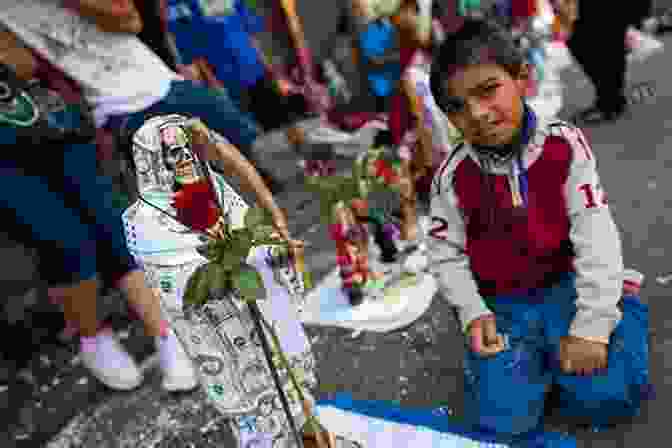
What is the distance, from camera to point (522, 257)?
1751 millimetres

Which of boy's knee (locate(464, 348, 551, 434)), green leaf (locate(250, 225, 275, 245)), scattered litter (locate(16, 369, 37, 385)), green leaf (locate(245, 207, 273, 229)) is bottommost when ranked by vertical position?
scattered litter (locate(16, 369, 37, 385))

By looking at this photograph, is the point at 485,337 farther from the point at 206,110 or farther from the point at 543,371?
the point at 206,110

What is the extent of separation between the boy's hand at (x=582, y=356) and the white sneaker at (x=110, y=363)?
1647 mm

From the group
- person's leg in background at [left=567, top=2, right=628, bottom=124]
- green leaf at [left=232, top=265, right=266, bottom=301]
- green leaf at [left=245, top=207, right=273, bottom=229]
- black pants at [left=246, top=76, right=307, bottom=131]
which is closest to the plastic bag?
person's leg in background at [left=567, top=2, right=628, bottom=124]

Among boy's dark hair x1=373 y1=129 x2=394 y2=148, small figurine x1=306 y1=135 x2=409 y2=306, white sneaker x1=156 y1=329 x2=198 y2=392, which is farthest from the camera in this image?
boy's dark hair x1=373 y1=129 x2=394 y2=148

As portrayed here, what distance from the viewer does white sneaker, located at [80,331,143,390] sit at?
8.03ft

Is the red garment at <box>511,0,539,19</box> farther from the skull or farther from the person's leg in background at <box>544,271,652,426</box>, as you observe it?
the skull

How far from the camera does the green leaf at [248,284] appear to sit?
129cm

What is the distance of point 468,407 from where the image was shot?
6.11 feet

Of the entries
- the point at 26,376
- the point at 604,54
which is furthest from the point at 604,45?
the point at 26,376

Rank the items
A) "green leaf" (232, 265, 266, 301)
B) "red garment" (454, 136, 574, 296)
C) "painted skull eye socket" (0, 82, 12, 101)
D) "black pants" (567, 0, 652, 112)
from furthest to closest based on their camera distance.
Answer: "black pants" (567, 0, 652, 112) < "painted skull eye socket" (0, 82, 12, 101) < "red garment" (454, 136, 574, 296) < "green leaf" (232, 265, 266, 301)

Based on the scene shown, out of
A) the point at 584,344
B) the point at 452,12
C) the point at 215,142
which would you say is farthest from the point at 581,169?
the point at 452,12

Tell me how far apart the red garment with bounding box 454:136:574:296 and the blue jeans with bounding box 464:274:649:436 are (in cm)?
8

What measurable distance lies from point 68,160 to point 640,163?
251 centimetres
